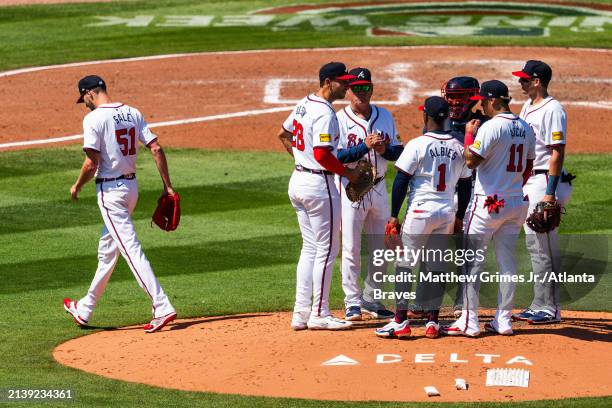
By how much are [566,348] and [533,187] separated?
157cm

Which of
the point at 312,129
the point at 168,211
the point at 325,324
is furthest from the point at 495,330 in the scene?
the point at 168,211

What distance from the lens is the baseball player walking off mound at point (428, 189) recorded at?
362 inches

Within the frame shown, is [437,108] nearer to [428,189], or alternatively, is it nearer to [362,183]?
[428,189]

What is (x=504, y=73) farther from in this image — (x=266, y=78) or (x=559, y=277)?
(x=559, y=277)

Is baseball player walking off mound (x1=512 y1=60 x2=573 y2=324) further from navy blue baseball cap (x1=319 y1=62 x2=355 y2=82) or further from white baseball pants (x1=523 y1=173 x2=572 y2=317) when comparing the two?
navy blue baseball cap (x1=319 y1=62 x2=355 y2=82)

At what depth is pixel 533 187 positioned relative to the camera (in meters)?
10.0

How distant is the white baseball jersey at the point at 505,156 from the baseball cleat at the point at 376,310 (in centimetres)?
161

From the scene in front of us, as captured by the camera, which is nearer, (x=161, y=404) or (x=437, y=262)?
(x=161, y=404)

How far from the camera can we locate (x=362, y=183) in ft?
31.7

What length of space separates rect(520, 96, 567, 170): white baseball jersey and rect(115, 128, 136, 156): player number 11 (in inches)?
126

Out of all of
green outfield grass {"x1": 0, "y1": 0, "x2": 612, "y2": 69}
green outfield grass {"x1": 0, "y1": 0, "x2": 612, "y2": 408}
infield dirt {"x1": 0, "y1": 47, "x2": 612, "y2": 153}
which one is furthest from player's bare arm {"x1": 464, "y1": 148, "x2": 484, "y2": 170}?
green outfield grass {"x1": 0, "y1": 0, "x2": 612, "y2": 69}

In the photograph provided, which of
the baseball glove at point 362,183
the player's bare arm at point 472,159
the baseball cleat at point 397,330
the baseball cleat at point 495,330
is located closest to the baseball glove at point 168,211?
the baseball glove at point 362,183

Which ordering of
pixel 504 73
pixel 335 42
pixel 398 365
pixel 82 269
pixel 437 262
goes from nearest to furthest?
pixel 398 365, pixel 437 262, pixel 82 269, pixel 504 73, pixel 335 42

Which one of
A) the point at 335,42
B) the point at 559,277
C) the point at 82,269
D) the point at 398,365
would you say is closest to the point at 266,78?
the point at 335,42
